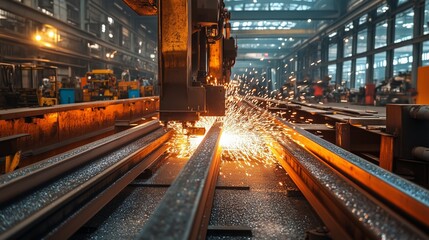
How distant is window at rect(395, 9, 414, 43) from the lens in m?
12.6

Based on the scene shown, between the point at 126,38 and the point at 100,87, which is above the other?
the point at 126,38

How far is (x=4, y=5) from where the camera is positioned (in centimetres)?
1142

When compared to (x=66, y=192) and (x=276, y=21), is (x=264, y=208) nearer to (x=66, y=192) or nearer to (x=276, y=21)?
(x=66, y=192)

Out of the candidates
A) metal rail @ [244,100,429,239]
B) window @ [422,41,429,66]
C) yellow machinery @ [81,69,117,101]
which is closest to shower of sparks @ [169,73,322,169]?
metal rail @ [244,100,429,239]

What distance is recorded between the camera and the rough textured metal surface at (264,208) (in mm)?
2035

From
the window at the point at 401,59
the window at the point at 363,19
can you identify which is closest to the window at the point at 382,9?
the window at the point at 363,19

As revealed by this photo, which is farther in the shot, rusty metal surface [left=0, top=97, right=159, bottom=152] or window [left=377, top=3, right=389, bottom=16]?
window [left=377, top=3, right=389, bottom=16]

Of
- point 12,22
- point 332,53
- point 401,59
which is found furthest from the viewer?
point 332,53

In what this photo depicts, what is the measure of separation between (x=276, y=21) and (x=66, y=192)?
25327mm

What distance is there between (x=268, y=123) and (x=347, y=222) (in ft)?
12.4

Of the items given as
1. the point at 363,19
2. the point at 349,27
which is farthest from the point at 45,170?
the point at 349,27

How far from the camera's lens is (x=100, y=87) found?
46.4 ft

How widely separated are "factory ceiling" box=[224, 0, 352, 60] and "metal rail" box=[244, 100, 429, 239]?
763 cm

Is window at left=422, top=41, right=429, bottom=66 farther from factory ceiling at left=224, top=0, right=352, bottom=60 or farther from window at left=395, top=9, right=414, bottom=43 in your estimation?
factory ceiling at left=224, top=0, right=352, bottom=60
